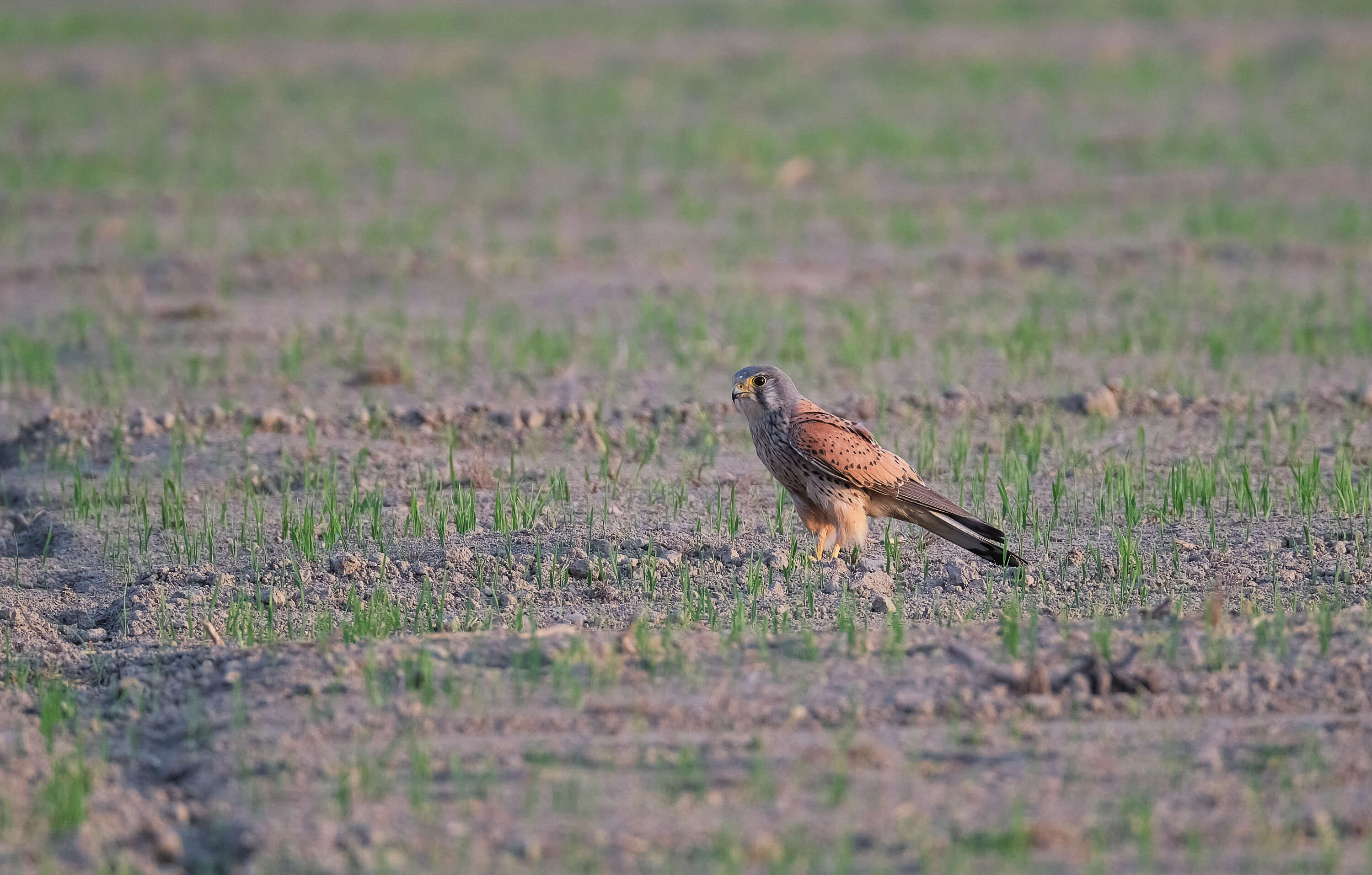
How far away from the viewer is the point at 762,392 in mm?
7391

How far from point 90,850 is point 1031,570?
3818 mm

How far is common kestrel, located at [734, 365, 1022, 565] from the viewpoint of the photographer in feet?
23.0

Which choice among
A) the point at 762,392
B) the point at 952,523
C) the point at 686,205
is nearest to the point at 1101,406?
the point at 952,523

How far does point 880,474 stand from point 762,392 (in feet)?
2.16

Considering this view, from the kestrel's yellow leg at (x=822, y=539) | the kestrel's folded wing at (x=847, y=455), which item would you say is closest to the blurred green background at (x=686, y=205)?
the kestrel's yellow leg at (x=822, y=539)

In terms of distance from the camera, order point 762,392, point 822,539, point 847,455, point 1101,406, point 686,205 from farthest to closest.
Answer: point 686,205 < point 1101,406 < point 762,392 < point 822,539 < point 847,455

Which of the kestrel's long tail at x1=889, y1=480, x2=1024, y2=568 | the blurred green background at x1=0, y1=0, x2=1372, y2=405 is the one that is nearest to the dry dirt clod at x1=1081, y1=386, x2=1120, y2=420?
the blurred green background at x1=0, y1=0, x2=1372, y2=405

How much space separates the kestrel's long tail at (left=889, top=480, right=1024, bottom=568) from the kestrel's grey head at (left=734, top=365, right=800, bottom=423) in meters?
0.63

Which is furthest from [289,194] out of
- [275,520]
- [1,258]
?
[275,520]

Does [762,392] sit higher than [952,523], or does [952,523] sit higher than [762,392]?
[762,392]

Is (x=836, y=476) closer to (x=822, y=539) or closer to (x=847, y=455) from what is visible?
(x=847, y=455)

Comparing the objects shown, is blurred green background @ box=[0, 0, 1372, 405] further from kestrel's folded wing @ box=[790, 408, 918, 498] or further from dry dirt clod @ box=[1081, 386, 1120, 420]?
kestrel's folded wing @ box=[790, 408, 918, 498]

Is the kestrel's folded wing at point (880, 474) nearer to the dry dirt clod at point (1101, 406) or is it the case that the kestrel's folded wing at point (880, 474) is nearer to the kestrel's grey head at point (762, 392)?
the kestrel's grey head at point (762, 392)

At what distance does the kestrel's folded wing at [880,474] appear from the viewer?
276 inches
